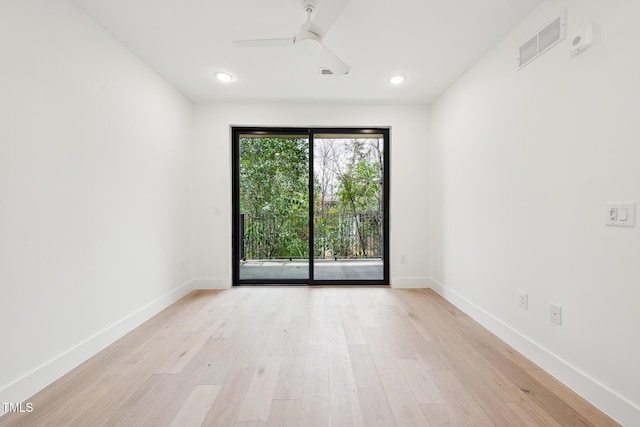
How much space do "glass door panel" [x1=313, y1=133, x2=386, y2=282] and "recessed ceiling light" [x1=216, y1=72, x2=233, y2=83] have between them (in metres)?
1.31

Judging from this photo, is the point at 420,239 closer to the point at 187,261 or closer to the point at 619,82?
the point at 619,82

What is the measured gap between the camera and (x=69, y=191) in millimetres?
1869

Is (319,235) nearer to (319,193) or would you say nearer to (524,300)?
(319,193)

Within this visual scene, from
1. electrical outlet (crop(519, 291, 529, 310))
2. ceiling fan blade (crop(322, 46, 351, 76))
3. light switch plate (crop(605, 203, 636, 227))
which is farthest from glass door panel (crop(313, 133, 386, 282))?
light switch plate (crop(605, 203, 636, 227))

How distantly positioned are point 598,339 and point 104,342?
316 cm

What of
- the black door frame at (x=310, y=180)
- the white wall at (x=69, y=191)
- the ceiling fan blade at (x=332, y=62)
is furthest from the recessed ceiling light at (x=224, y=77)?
the ceiling fan blade at (x=332, y=62)

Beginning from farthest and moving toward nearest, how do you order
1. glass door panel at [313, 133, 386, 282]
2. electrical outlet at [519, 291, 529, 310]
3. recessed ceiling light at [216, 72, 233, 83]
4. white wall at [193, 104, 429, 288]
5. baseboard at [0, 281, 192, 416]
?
glass door panel at [313, 133, 386, 282] < white wall at [193, 104, 429, 288] < recessed ceiling light at [216, 72, 233, 83] < electrical outlet at [519, 291, 529, 310] < baseboard at [0, 281, 192, 416]

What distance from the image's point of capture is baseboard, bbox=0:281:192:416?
1.53m

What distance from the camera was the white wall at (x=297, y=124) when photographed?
3.69 m

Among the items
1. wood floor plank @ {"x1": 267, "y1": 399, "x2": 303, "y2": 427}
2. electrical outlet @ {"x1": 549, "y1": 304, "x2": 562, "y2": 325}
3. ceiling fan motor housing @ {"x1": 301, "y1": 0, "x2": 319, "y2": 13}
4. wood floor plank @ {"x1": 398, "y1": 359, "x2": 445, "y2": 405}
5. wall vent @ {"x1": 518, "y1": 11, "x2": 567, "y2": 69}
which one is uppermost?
ceiling fan motor housing @ {"x1": 301, "y1": 0, "x2": 319, "y2": 13}

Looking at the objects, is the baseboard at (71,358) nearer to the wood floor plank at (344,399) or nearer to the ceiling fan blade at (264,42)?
the wood floor plank at (344,399)

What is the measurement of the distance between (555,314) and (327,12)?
2340 millimetres

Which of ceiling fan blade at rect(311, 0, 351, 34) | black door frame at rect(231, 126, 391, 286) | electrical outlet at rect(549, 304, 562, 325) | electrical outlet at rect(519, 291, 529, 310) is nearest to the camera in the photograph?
ceiling fan blade at rect(311, 0, 351, 34)

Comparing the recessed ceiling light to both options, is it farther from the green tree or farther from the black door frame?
the green tree
